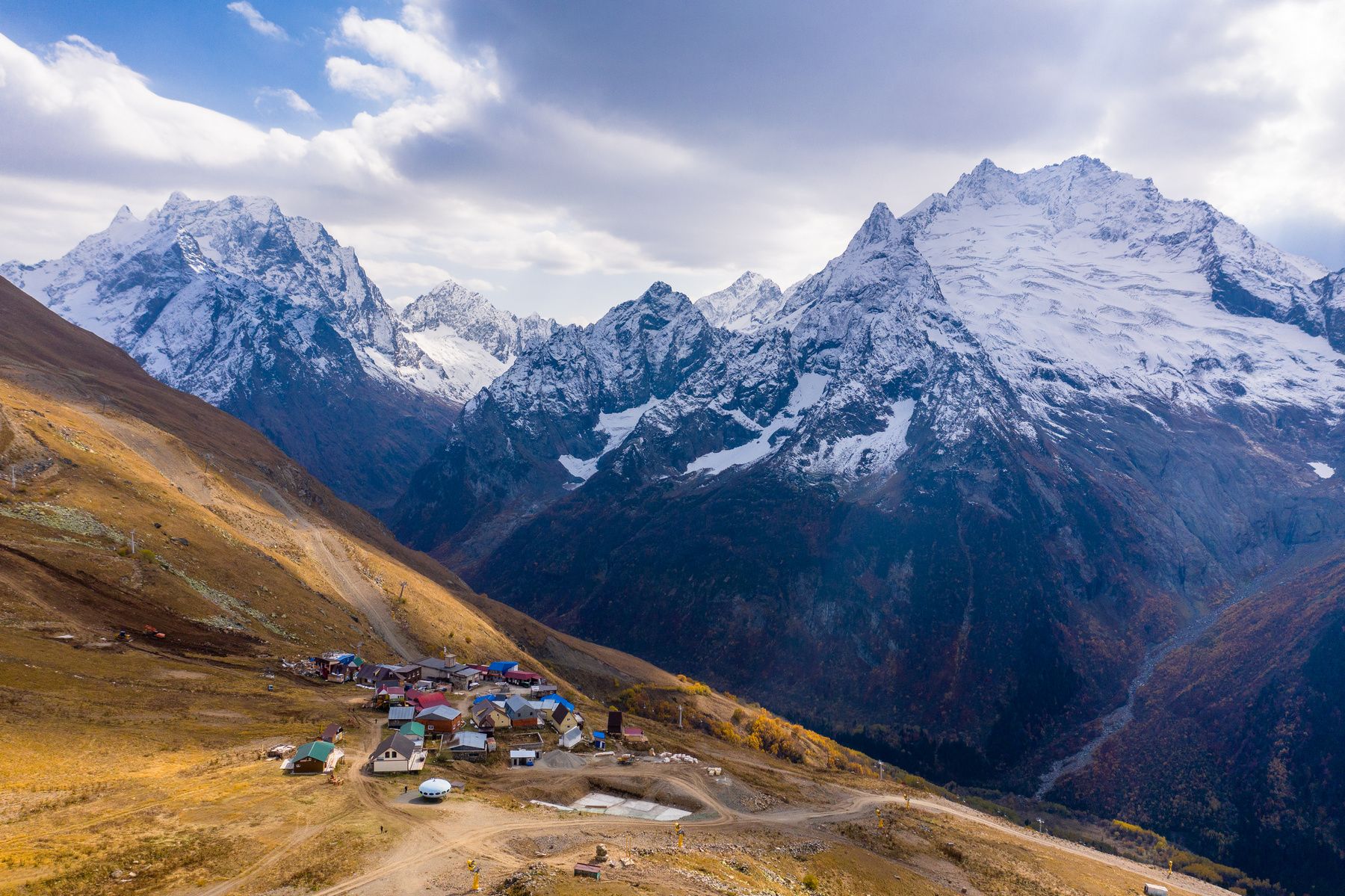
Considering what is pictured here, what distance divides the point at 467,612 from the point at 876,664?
10642 centimetres

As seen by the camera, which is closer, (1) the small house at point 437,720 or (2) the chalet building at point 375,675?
(1) the small house at point 437,720

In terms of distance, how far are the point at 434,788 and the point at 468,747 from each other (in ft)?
40.5

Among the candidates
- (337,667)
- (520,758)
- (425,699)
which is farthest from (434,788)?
(337,667)

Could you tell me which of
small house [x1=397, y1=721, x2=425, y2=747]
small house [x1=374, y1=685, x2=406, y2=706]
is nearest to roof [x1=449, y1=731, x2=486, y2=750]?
small house [x1=397, y1=721, x2=425, y2=747]

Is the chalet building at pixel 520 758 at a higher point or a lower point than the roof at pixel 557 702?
lower

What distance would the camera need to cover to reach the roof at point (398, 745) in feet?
198

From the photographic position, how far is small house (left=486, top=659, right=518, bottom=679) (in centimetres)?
9891

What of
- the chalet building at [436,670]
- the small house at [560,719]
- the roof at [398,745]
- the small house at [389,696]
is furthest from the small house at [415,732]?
the chalet building at [436,670]

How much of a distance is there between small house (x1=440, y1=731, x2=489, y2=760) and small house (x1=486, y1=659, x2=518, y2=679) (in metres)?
30.5

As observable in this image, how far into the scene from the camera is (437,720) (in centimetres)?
7062

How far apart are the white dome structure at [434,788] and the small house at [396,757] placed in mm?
5090

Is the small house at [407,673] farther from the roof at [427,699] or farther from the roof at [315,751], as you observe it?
the roof at [315,751]

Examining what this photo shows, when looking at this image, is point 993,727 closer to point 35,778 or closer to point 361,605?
point 361,605

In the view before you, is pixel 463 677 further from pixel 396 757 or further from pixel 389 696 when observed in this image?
pixel 396 757
